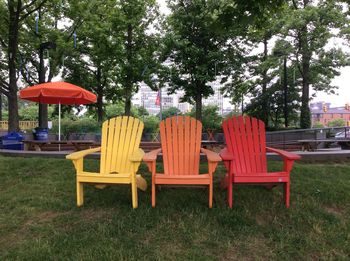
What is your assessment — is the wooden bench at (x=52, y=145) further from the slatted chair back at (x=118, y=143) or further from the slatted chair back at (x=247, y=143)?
the slatted chair back at (x=247, y=143)

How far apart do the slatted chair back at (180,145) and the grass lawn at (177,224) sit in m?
0.31

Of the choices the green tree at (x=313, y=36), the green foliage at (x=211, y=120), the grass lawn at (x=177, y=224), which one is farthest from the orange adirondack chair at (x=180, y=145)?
the green foliage at (x=211, y=120)

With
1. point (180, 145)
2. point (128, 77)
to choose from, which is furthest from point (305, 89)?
point (180, 145)

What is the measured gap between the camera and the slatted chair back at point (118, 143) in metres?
4.31

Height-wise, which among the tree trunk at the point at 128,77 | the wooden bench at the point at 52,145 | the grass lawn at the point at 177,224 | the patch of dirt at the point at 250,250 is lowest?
the patch of dirt at the point at 250,250

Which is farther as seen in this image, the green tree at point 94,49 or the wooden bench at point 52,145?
the green tree at point 94,49

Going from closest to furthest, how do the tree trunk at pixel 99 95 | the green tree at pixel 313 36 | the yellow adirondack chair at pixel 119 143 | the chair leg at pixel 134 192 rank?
the chair leg at pixel 134 192, the yellow adirondack chair at pixel 119 143, the green tree at pixel 313 36, the tree trunk at pixel 99 95

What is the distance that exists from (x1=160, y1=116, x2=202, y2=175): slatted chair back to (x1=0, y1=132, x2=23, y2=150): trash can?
5.41 m

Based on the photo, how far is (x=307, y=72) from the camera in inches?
640

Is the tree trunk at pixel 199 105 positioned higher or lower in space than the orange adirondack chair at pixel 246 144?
higher

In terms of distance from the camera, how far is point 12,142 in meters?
8.36

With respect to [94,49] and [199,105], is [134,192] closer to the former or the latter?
[199,105]

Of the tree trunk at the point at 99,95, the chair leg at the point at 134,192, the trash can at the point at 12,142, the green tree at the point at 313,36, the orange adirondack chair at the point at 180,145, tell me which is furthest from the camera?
the tree trunk at the point at 99,95

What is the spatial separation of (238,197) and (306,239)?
1.11 meters
